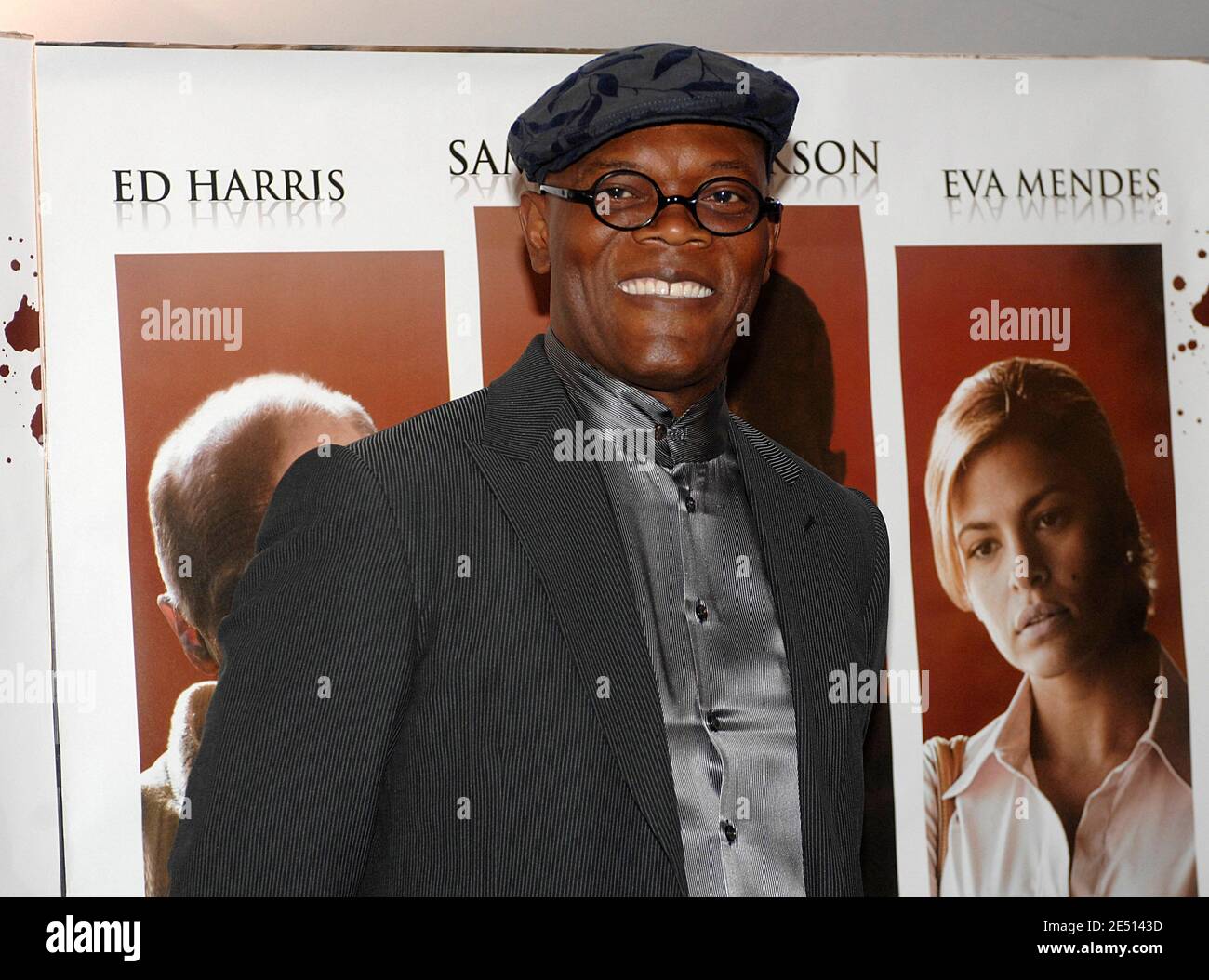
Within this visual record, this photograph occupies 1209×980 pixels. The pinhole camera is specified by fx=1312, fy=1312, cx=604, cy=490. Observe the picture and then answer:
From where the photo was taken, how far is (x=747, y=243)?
1.58 metres

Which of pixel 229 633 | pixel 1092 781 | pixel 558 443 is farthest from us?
pixel 1092 781

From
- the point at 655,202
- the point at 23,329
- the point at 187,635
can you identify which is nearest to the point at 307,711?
the point at 655,202

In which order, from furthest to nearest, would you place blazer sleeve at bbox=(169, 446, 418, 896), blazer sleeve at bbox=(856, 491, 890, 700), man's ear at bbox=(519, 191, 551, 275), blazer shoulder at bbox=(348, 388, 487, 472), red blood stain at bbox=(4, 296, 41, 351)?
1. red blood stain at bbox=(4, 296, 41, 351)
2. blazer sleeve at bbox=(856, 491, 890, 700)
3. man's ear at bbox=(519, 191, 551, 275)
4. blazer shoulder at bbox=(348, 388, 487, 472)
5. blazer sleeve at bbox=(169, 446, 418, 896)

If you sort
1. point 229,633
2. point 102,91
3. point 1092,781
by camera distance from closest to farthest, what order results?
point 229,633
point 102,91
point 1092,781

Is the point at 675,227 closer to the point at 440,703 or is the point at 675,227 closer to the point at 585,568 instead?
the point at 585,568

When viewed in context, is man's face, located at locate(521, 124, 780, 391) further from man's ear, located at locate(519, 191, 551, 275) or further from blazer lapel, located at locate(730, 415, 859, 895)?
blazer lapel, located at locate(730, 415, 859, 895)

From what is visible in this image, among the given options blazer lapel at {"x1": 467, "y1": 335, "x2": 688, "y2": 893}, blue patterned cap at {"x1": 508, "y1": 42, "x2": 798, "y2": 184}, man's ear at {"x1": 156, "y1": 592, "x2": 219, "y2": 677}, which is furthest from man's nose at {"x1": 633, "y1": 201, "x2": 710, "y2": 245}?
man's ear at {"x1": 156, "y1": 592, "x2": 219, "y2": 677}

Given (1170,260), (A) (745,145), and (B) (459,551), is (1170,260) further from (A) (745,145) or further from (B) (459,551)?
(B) (459,551)

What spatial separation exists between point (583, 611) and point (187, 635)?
3.73ft

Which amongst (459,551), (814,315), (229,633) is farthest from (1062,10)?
(229,633)

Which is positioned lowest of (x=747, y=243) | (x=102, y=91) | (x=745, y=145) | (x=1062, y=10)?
(x=747, y=243)

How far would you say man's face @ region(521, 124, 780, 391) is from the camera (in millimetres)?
1560

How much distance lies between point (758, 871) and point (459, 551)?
1.58 ft

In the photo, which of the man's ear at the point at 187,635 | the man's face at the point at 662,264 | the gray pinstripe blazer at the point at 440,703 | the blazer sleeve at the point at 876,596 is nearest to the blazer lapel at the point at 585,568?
the gray pinstripe blazer at the point at 440,703
